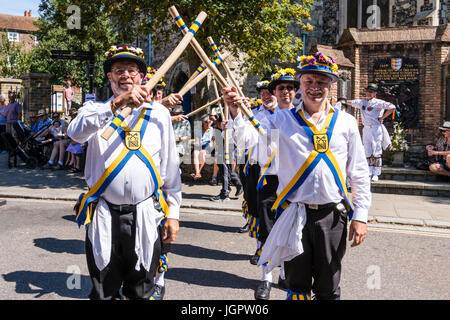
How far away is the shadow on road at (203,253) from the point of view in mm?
5887

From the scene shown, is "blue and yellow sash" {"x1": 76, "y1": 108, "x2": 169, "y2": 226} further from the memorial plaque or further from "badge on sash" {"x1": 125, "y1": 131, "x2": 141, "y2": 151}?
the memorial plaque

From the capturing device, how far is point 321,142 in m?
3.23

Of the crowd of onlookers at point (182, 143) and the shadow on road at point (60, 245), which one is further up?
the crowd of onlookers at point (182, 143)

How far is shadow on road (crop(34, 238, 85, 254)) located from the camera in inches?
235

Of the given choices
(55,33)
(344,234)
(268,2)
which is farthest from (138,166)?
(55,33)

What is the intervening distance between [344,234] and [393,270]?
246 cm

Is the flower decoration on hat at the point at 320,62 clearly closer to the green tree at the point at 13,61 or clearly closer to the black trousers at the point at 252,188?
the black trousers at the point at 252,188

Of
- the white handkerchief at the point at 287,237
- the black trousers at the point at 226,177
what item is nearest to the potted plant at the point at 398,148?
the black trousers at the point at 226,177

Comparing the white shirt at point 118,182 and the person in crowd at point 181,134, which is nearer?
the white shirt at point 118,182

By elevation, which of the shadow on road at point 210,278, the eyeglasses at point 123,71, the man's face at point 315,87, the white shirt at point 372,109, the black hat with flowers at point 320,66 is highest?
the white shirt at point 372,109

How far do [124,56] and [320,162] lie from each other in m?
1.52

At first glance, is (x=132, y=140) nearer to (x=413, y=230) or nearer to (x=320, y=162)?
(x=320, y=162)

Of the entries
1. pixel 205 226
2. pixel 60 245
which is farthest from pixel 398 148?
pixel 60 245

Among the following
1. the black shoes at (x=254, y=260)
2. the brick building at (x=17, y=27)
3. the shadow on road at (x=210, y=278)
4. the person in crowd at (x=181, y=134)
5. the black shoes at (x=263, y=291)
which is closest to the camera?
the black shoes at (x=263, y=291)
